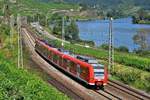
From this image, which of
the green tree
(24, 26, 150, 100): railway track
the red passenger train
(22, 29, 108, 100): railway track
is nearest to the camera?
(24, 26, 150, 100): railway track

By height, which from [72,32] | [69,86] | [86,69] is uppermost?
[86,69]

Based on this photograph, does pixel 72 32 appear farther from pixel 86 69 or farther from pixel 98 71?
pixel 98 71

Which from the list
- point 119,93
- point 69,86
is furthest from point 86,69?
point 69,86

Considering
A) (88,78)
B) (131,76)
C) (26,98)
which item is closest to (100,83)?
(88,78)

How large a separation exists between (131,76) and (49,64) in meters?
25.1

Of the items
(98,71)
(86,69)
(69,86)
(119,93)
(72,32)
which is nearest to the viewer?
(119,93)

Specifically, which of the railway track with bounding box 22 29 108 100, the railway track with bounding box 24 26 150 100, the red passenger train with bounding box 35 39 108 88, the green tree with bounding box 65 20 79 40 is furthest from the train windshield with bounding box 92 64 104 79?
the green tree with bounding box 65 20 79 40

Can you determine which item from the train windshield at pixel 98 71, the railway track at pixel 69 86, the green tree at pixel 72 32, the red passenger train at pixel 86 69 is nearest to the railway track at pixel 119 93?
the railway track at pixel 69 86

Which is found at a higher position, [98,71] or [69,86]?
[98,71]

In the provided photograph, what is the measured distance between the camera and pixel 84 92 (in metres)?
51.8

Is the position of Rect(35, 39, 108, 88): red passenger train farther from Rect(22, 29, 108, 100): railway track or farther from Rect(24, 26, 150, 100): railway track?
Rect(24, 26, 150, 100): railway track

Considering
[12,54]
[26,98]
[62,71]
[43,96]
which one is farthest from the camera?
[12,54]

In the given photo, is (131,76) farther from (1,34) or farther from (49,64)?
(1,34)

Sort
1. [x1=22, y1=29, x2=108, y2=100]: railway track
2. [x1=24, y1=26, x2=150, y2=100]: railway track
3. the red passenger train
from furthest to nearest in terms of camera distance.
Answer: the red passenger train
[x1=22, y1=29, x2=108, y2=100]: railway track
[x1=24, y1=26, x2=150, y2=100]: railway track
